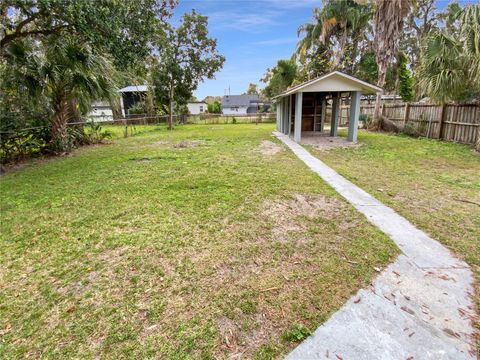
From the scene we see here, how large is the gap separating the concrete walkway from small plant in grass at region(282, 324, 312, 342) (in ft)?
0.15

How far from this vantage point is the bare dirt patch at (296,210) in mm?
3568

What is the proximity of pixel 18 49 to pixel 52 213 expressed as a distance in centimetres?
560

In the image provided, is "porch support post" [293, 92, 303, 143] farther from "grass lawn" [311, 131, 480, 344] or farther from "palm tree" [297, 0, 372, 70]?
"palm tree" [297, 0, 372, 70]

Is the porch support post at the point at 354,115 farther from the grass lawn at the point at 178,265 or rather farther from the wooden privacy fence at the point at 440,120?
the grass lawn at the point at 178,265

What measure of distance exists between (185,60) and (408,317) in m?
23.0

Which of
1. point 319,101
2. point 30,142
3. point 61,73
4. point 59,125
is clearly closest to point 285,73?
point 319,101

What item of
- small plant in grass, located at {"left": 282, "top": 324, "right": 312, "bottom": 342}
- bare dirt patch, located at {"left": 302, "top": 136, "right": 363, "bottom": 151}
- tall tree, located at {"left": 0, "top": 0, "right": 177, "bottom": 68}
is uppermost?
tall tree, located at {"left": 0, "top": 0, "right": 177, "bottom": 68}

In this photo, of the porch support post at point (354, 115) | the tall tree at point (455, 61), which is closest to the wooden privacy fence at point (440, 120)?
the tall tree at point (455, 61)

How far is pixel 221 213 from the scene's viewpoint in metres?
4.02

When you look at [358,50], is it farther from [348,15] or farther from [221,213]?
[221,213]

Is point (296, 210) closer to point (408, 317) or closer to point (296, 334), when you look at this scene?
point (408, 317)

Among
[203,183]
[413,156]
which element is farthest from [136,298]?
[413,156]

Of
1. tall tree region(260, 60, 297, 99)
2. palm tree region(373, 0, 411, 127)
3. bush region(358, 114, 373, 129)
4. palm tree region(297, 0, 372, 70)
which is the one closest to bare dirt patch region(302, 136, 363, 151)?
palm tree region(373, 0, 411, 127)

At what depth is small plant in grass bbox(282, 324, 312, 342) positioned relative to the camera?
6.22ft
